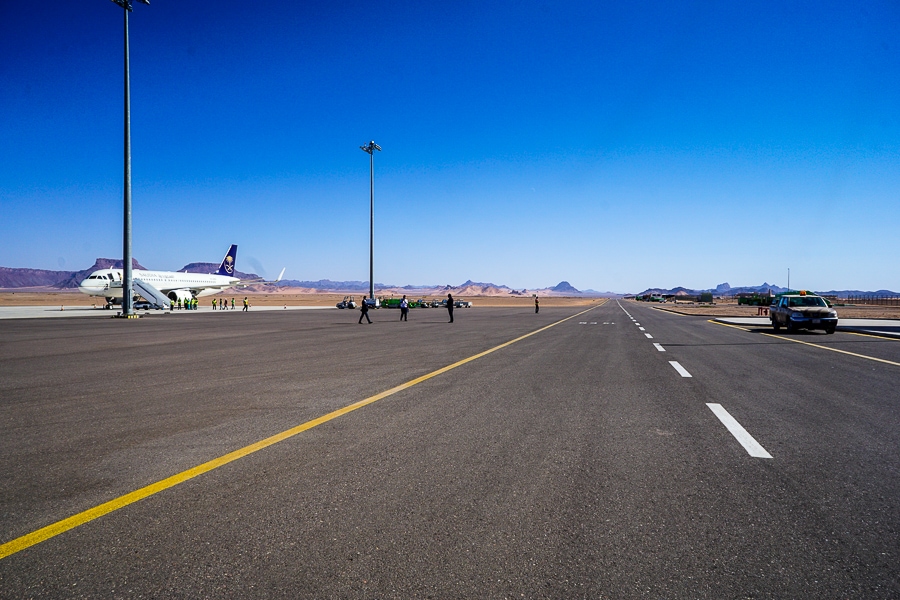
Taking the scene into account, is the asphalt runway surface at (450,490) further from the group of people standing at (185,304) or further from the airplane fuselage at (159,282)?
the group of people standing at (185,304)

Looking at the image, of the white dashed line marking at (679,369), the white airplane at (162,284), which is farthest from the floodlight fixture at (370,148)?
the white dashed line marking at (679,369)

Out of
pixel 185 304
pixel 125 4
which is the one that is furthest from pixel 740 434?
pixel 185 304

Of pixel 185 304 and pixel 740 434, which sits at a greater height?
pixel 740 434

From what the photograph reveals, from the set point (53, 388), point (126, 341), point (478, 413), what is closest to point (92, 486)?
point (478, 413)

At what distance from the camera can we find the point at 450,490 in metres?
3.83

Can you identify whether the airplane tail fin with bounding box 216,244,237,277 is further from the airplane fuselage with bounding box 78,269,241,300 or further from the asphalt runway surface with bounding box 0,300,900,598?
the asphalt runway surface with bounding box 0,300,900,598

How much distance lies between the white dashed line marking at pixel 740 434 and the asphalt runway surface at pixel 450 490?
4cm

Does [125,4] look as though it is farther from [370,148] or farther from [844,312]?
[844,312]

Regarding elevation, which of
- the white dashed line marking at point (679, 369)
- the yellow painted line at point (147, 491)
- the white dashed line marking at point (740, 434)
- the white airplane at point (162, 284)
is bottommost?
the white dashed line marking at point (679, 369)

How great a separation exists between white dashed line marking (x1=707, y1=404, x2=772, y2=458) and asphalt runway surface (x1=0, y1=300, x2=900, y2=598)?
4cm

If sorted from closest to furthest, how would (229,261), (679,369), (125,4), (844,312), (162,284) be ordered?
(679,369) → (125,4) → (844,312) → (162,284) → (229,261)

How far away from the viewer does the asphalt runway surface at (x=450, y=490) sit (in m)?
2.69

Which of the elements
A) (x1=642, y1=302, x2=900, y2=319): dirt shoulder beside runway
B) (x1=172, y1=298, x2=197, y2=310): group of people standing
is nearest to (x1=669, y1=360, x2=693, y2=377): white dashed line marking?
(x1=642, y1=302, x2=900, y2=319): dirt shoulder beside runway

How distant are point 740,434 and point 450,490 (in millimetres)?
3413
